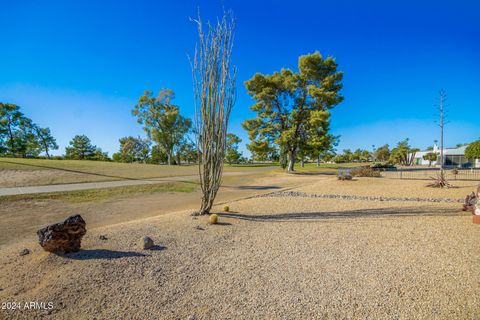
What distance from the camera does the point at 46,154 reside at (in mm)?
43562

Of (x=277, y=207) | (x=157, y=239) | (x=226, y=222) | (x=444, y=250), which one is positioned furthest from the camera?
(x=277, y=207)

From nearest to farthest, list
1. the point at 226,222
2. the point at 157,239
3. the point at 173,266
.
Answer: the point at 173,266 → the point at 157,239 → the point at 226,222

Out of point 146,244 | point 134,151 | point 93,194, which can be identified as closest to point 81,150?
point 134,151

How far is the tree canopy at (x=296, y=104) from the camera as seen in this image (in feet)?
71.0

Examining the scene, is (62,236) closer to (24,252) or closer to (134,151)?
(24,252)

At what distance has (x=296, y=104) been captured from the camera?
2370 cm

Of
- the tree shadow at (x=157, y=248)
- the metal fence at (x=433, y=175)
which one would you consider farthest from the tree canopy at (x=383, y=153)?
the tree shadow at (x=157, y=248)

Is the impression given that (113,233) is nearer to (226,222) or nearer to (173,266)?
(173,266)

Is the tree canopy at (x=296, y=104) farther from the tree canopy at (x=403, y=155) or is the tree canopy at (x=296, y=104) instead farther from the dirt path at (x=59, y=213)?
the tree canopy at (x=403, y=155)

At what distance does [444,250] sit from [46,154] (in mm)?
58517

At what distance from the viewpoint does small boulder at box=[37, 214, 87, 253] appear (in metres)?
2.96

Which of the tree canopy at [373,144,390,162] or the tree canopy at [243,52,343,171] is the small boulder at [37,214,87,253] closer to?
the tree canopy at [243,52,343,171]

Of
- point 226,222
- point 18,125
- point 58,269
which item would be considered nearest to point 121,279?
point 58,269

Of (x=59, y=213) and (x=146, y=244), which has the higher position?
(x=146, y=244)
